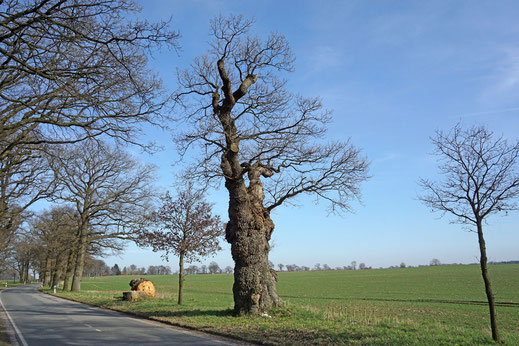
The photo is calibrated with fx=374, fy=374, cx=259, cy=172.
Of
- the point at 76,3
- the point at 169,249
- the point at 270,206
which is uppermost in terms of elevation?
the point at 76,3

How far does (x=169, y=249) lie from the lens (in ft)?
63.7

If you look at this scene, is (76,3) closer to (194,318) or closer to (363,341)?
(363,341)

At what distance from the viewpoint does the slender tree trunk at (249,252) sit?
13.4 metres

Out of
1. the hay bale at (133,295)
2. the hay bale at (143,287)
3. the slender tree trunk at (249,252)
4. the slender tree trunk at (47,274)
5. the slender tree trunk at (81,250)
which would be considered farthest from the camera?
the slender tree trunk at (47,274)

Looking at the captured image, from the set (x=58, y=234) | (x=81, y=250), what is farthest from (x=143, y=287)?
(x=58, y=234)

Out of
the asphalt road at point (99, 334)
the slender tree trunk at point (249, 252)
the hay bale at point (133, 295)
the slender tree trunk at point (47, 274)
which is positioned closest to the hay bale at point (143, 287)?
the hay bale at point (133, 295)

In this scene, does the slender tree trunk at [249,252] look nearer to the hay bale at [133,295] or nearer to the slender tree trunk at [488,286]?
the slender tree trunk at [488,286]

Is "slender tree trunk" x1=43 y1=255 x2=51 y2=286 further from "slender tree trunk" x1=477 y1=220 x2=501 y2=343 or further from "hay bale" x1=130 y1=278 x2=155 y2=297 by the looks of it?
"slender tree trunk" x1=477 y1=220 x2=501 y2=343

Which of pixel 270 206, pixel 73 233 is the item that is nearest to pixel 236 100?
pixel 270 206

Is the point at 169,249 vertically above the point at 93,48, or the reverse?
the point at 93,48

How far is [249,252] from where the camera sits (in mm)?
13906

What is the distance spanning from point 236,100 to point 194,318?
27.3ft

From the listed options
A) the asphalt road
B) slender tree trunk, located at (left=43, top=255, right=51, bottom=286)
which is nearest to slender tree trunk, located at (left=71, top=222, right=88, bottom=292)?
the asphalt road

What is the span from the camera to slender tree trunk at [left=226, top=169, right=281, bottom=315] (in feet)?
44.0
